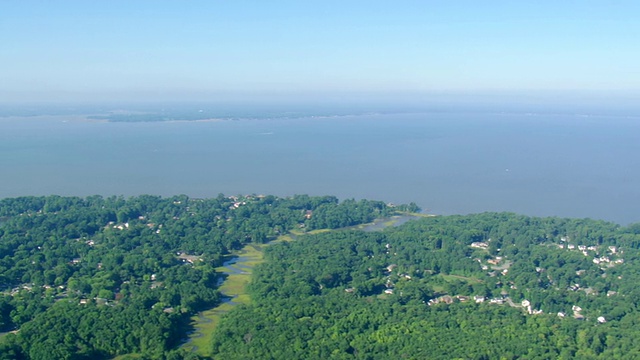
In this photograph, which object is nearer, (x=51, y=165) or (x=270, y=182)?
(x=270, y=182)

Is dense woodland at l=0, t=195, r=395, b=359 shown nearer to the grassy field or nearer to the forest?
the forest

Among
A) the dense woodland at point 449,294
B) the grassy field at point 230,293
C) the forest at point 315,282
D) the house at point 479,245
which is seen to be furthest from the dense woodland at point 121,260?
the house at point 479,245

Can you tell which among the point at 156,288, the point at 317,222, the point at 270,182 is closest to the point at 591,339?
the point at 156,288

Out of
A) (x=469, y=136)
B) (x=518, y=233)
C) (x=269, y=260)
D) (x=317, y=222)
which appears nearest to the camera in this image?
(x=269, y=260)

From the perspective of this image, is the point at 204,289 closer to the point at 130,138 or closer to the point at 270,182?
the point at 270,182

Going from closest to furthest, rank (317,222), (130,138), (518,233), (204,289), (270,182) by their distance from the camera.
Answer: (204,289) → (518,233) → (317,222) → (270,182) → (130,138)

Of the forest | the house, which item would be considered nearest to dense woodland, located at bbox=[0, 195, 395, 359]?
the forest
